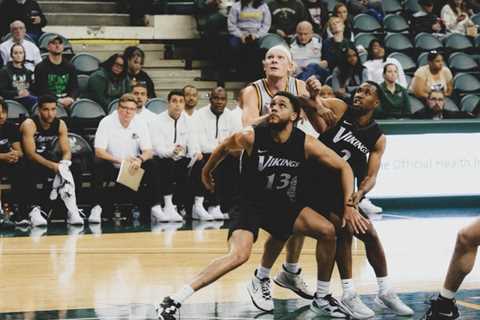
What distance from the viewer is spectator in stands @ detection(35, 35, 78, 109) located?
1397 cm

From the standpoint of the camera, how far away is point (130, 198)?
13445mm

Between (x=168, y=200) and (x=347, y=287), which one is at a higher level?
(x=347, y=287)

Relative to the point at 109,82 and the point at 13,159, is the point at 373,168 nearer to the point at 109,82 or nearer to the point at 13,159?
the point at 13,159

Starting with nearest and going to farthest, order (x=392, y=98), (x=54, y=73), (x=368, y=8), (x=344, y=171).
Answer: (x=344, y=171)
(x=54, y=73)
(x=392, y=98)
(x=368, y=8)

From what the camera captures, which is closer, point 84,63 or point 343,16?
point 84,63

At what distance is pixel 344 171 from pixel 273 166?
1.65ft

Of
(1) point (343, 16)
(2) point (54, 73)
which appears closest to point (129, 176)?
(2) point (54, 73)

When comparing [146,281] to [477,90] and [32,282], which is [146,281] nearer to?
[32,282]

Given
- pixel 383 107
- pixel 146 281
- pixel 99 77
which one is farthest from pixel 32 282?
pixel 383 107

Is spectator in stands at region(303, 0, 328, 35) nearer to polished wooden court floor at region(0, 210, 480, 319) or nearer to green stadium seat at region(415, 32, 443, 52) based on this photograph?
green stadium seat at region(415, 32, 443, 52)

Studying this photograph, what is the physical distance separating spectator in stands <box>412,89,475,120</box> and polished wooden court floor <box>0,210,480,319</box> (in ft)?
7.97

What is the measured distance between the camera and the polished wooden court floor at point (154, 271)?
7.81m

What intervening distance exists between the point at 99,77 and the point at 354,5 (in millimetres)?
5521

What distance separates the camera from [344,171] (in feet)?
24.4
